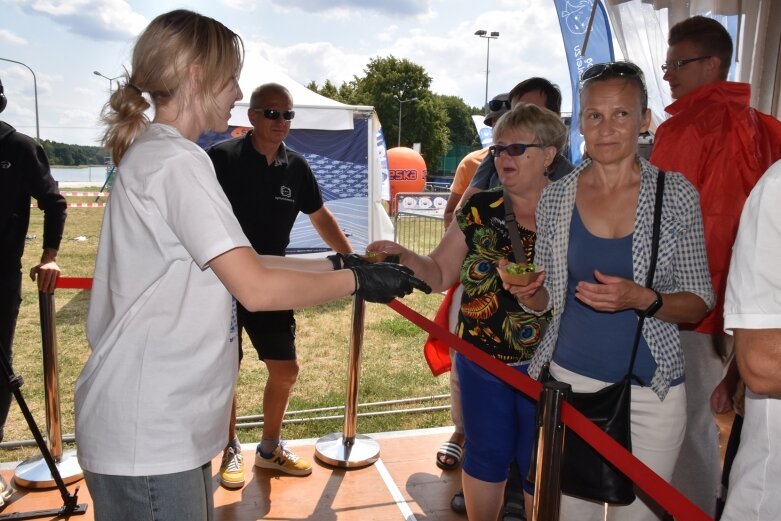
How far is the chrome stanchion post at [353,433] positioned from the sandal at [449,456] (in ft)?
1.49

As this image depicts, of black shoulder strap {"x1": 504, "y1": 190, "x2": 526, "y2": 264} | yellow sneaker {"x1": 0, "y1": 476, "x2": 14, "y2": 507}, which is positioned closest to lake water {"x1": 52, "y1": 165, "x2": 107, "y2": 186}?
yellow sneaker {"x1": 0, "y1": 476, "x2": 14, "y2": 507}

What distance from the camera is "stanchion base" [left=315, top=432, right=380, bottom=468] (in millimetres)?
4300

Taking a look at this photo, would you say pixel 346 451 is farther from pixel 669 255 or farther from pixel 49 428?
pixel 669 255

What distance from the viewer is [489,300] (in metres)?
2.81

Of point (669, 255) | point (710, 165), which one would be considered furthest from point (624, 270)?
point (710, 165)

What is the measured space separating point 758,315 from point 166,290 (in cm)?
141

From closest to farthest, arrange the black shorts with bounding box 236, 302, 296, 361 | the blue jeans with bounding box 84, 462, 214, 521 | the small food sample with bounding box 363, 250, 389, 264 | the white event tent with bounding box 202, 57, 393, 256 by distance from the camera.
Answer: the blue jeans with bounding box 84, 462, 214, 521, the small food sample with bounding box 363, 250, 389, 264, the black shorts with bounding box 236, 302, 296, 361, the white event tent with bounding box 202, 57, 393, 256

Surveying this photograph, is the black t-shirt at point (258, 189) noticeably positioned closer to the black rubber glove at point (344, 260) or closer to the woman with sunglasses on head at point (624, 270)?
the black rubber glove at point (344, 260)

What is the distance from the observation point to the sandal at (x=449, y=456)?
14.1 ft

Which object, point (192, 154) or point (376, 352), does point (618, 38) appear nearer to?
point (192, 154)

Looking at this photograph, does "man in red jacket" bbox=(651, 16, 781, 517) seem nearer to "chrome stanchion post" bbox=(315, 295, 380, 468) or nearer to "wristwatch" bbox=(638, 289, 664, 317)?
"wristwatch" bbox=(638, 289, 664, 317)

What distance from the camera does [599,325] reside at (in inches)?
89.1

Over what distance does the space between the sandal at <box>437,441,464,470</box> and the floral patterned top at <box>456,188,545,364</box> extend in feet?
5.62

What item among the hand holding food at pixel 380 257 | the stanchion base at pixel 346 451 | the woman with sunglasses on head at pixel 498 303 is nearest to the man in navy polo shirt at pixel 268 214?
the stanchion base at pixel 346 451
